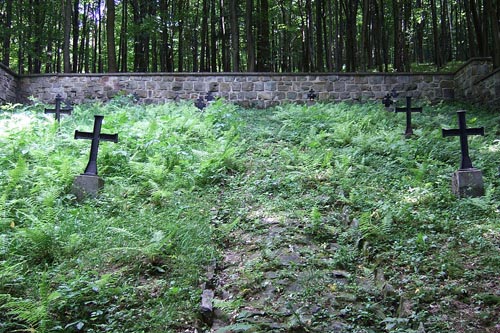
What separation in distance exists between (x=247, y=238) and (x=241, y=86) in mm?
12176

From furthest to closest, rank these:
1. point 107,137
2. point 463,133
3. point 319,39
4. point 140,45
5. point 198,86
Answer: point 140,45 < point 319,39 < point 198,86 < point 107,137 < point 463,133

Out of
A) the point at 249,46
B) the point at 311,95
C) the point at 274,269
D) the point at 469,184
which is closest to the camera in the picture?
the point at 274,269

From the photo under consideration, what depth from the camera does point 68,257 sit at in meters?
4.23

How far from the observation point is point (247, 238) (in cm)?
504

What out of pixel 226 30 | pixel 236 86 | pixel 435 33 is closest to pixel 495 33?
pixel 236 86

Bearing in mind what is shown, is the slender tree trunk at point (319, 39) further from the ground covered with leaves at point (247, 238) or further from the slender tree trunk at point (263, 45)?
the ground covered with leaves at point (247, 238)

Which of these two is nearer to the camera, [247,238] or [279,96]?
[247,238]

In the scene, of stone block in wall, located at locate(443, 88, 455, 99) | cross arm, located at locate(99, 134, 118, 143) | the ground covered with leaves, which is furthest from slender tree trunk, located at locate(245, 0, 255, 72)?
cross arm, located at locate(99, 134, 118, 143)

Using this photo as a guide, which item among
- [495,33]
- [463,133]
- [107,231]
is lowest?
[107,231]

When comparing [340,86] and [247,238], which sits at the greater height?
[340,86]

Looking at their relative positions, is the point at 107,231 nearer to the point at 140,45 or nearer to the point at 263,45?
the point at 263,45

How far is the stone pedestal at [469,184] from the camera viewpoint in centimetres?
584

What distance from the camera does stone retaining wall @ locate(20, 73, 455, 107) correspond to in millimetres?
16312

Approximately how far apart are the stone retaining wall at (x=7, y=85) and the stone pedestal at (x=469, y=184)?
574 inches
